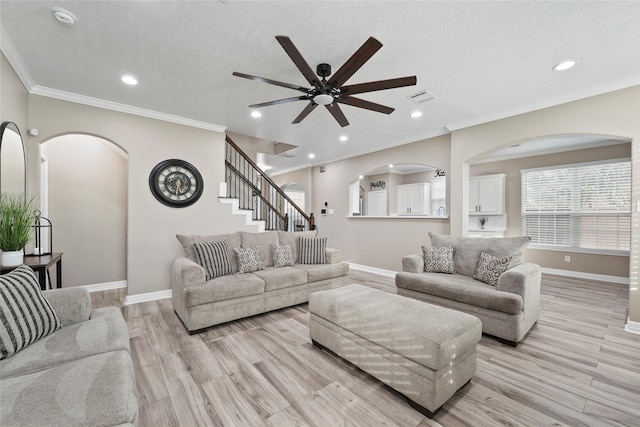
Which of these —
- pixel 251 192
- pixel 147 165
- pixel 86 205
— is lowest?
pixel 86 205

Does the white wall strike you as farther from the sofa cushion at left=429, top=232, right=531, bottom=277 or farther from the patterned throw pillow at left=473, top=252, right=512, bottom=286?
the patterned throw pillow at left=473, top=252, right=512, bottom=286

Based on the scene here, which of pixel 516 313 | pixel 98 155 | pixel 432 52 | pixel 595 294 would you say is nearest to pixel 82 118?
pixel 98 155

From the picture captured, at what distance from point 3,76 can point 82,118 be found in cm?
109

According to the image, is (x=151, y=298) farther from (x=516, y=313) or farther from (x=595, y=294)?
(x=595, y=294)

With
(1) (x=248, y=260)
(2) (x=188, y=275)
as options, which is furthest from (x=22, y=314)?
(1) (x=248, y=260)

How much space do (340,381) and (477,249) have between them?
98.6 inches

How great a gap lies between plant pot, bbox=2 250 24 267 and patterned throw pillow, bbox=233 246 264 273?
1967mm

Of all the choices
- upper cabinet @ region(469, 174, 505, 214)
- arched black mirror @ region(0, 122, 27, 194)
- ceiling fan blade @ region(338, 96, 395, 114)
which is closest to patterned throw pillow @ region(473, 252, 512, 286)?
ceiling fan blade @ region(338, 96, 395, 114)

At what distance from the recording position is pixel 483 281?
3107mm

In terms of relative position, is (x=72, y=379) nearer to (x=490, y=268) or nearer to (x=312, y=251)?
(x=312, y=251)

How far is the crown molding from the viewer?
127 inches

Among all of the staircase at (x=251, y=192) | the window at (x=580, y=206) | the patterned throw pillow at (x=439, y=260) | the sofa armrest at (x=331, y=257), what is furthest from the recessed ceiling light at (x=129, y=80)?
the window at (x=580, y=206)

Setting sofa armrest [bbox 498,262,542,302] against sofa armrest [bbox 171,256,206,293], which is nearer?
sofa armrest [bbox 498,262,542,302]

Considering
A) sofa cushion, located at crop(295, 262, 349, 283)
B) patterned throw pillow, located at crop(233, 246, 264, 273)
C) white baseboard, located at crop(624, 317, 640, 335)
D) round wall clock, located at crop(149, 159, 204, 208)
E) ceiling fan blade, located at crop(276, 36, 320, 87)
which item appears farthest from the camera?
round wall clock, located at crop(149, 159, 204, 208)
